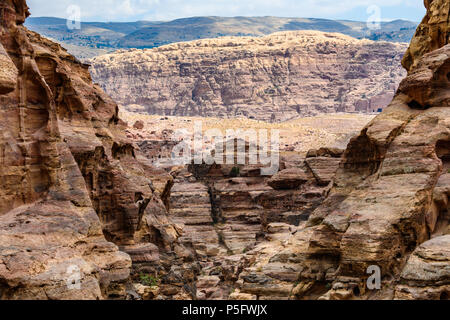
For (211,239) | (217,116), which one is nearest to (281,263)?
(211,239)

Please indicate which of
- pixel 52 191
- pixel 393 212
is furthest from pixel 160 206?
pixel 393 212

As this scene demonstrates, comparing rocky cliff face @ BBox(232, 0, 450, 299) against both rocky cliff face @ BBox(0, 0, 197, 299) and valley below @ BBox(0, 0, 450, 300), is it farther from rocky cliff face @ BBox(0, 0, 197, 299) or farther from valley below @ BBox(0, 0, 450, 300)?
rocky cliff face @ BBox(0, 0, 197, 299)

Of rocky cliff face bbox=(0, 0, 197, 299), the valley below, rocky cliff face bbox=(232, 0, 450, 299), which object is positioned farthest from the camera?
rocky cliff face bbox=(232, 0, 450, 299)

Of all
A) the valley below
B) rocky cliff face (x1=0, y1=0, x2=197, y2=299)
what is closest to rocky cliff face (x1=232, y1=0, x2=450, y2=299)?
the valley below

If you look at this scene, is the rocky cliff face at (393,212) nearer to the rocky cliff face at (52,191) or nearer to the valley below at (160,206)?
the valley below at (160,206)

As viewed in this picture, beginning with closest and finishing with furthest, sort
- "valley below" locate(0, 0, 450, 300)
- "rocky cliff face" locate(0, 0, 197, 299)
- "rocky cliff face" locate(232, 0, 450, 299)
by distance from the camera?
"rocky cliff face" locate(0, 0, 197, 299), "valley below" locate(0, 0, 450, 300), "rocky cliff face" locate(232, 0, 450, 299)

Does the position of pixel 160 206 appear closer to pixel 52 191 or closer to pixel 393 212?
pixel 52 191

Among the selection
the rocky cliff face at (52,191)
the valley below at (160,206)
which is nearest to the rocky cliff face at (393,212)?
the valley below at (160,206)
